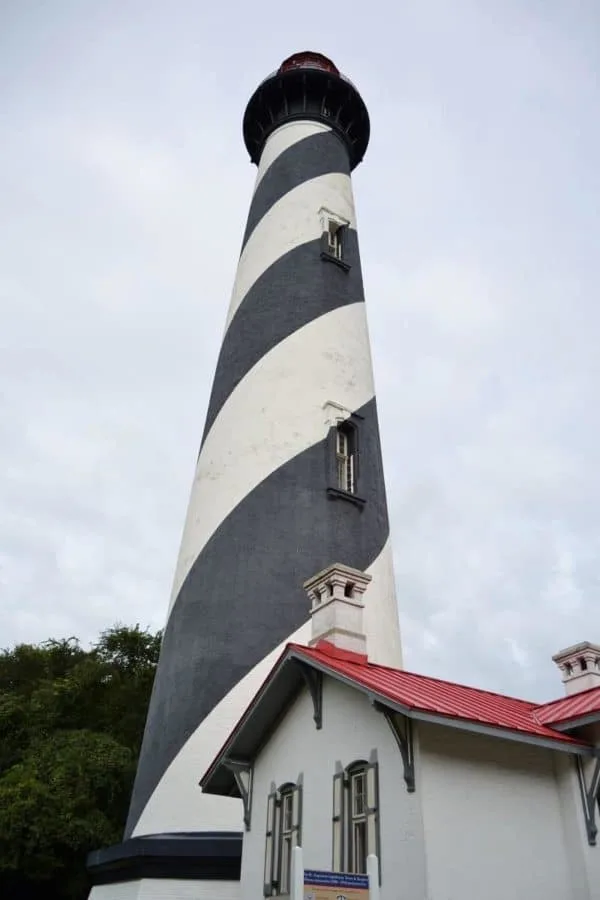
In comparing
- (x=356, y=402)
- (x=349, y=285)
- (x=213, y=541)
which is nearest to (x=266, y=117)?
(x=349, y=285)

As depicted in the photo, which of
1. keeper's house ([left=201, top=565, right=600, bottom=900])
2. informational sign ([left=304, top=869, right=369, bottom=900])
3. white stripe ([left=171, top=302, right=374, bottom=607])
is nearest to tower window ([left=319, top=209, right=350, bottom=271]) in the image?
white stripe ([left=171, top=302, right=374, bottom=607])

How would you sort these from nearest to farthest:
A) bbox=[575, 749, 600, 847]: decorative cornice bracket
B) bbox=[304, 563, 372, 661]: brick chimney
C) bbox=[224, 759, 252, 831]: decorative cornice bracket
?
bbox=[575, 749, 600, 847]: decorative cornice bracket → bbox=[304, 563, 372, 661]: brick chimney → bbox=[224, 759, 252, 831]: decorative cornice bracket

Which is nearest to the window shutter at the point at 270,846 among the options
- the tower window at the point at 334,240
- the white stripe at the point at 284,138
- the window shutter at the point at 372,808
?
the window shutter at the point at 372,808

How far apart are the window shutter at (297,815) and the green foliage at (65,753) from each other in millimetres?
6327

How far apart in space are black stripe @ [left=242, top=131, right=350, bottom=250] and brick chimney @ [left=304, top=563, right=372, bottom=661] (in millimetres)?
8909

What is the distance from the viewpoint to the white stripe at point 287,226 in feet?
49.1

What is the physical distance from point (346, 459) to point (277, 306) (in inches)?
125

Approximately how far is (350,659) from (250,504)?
3.88 metres

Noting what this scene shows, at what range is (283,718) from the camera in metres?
8.59

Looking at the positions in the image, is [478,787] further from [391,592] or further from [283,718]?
[391,592]

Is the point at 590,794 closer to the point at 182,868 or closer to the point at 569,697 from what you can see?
the point at 569,697

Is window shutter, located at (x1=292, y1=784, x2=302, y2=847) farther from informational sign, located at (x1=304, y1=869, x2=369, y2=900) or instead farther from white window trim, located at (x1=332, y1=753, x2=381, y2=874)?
informational sign, located at (x1=304, y1=869, x2=369, y2=900)

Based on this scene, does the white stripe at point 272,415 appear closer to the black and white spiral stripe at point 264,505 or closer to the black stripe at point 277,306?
the black and white spiral stripe at point 264,505

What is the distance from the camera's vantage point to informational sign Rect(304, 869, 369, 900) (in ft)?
17.2
